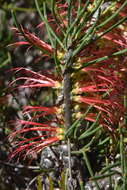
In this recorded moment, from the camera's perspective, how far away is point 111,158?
2.29 feet

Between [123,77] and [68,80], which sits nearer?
[68,80]

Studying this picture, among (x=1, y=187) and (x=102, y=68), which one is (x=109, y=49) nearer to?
(x=102, y=68)

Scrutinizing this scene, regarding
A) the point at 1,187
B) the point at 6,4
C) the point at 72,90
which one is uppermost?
the point at 6,4

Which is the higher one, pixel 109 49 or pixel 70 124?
pixel 109 49

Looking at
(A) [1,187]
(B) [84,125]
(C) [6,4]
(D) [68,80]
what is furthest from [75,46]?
(C) [6,4]

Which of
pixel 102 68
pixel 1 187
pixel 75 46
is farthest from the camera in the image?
pixel 1 187

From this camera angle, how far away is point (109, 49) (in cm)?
80

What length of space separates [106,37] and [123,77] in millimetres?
89

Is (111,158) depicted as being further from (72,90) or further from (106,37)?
(106,37)

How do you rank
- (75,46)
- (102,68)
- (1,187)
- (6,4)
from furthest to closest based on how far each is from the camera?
(6,4)
(1,187)
(102,68)
(75,46)

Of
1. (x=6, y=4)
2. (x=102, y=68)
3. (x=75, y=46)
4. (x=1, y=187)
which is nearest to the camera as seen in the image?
(x=75, y=46)

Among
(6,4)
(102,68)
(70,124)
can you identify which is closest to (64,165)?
(70,124)

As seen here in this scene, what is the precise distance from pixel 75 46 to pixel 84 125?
158mm

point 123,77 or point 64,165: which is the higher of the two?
point 123,77
